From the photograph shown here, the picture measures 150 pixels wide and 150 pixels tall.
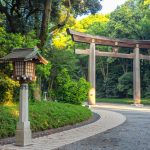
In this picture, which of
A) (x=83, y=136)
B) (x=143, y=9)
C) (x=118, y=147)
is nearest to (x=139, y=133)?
(x=83, y=136)

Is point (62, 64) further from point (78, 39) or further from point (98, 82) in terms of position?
point (98, 82)

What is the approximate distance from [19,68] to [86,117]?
23.1ft

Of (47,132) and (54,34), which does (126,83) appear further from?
(47,132)

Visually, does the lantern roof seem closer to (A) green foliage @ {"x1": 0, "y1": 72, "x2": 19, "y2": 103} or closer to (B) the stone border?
(B) the stone border

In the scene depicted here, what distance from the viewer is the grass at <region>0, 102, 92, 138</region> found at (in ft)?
32.3

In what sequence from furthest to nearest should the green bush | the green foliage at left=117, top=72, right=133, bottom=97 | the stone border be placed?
the green foliage at left=117, top=72, right=133, bottom=97 < the green bush < the stone border

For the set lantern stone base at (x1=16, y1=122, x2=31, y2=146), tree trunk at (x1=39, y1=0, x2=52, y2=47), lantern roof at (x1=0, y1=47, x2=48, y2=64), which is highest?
tree trunk at (x1=39, y1=0, x2=52, y2=47)

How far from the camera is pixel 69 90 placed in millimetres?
19391

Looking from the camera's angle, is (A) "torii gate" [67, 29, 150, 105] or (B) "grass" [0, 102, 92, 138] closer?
(B) "grass" [0, 102, 92, 138]

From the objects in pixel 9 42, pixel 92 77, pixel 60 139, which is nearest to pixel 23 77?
pixel 60 139

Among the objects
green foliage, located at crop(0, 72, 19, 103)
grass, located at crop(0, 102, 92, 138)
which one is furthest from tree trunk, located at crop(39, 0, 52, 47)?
grass, located at crop(0, 102, 92, 138)

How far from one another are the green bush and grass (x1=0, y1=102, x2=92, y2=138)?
13.8 ft

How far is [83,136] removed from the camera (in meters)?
10.5

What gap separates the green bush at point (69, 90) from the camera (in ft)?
63.4
